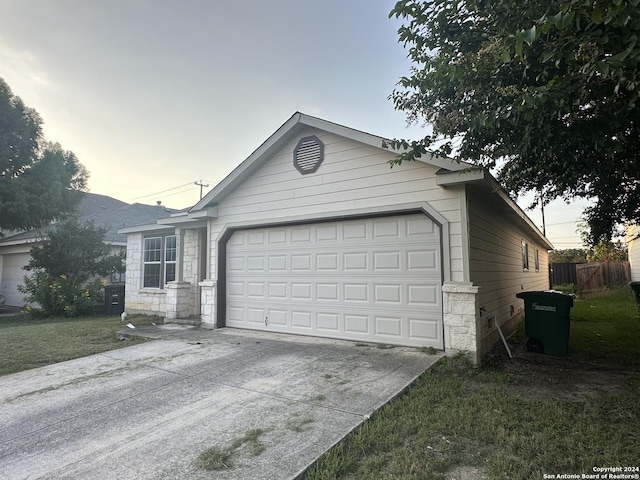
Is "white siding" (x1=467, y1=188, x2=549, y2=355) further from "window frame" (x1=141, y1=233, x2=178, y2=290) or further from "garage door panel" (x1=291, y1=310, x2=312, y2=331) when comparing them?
"window frame" (x1=141, y1=233, x2=178, y2=290)

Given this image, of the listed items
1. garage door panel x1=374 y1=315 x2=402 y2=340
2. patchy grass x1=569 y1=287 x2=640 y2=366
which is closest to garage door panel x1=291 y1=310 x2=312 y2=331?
garage door panel x1=374 y1=315 x2=402 y2=340

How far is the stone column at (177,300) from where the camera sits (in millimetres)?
9720

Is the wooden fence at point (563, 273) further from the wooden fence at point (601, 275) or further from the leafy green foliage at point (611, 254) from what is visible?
the leafy green foliage at point (611, 254)

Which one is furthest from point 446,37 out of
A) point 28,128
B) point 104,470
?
point 28,128

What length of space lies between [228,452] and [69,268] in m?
14.0

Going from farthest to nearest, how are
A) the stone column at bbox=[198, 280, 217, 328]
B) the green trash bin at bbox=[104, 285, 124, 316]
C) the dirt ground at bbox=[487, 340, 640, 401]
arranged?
the green trash bin at bbox=[104, 285, 124, 316]
the stone column at bbox=[198, 280, 217, 328]
the dirt ground at bbox=[487, 340, 640, 401]

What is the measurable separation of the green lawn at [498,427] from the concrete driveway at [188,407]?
260 mm

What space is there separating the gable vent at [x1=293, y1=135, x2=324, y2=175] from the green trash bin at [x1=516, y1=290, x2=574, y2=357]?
4.67 meters

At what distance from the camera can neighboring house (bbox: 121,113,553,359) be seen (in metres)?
5.71

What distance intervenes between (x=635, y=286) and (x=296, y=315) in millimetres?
10299

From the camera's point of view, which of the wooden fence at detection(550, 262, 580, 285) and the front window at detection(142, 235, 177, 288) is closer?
the front window at detection(142, 235, 177, 288)

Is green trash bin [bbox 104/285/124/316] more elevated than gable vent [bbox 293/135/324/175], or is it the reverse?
gable vent [bbox 293/135/324/175]

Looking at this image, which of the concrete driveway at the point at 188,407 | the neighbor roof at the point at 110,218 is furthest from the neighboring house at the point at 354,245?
the neighbor roof at the point at 110,218

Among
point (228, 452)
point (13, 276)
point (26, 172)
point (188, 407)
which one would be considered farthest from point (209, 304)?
point (13, 276)
